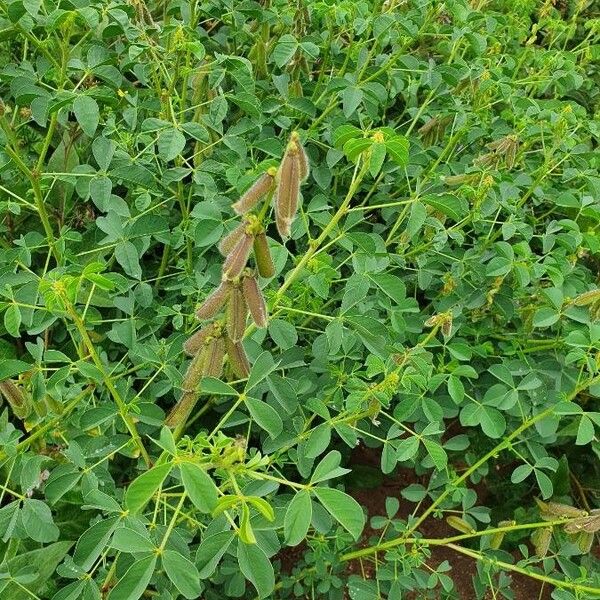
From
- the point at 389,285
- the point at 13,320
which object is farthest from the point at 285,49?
the point at 13,320

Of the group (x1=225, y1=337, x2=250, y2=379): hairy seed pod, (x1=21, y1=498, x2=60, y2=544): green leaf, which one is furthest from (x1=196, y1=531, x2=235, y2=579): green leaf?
(x1=21, y1=498, x2=60, y2=544): green leaf

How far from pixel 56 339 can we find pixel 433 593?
4.13ft

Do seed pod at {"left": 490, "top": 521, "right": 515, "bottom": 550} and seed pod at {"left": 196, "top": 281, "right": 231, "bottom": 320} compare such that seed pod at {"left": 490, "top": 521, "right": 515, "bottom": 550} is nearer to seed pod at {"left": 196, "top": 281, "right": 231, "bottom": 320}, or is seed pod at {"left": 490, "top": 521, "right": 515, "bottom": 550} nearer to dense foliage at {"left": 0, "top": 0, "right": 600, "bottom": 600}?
dense foliage at {"left": 0, "top": 0, "right": 600, "bottom": 600}

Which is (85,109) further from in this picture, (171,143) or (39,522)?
(39,522)

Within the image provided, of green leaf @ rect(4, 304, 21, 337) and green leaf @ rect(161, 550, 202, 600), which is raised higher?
green leaf @ rect(161, 550, 202, 600)

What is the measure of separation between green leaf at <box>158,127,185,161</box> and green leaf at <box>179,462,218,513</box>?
81cm

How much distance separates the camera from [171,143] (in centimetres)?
168

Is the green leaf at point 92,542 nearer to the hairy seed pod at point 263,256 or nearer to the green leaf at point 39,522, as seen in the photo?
the green leaf at point 39,522

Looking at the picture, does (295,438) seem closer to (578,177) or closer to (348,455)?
(348,455)

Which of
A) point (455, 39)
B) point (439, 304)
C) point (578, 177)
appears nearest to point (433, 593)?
point (439, 304)

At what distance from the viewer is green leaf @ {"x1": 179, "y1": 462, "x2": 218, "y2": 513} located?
3.49ft

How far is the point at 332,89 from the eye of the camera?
199cm

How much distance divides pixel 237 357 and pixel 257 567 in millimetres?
331

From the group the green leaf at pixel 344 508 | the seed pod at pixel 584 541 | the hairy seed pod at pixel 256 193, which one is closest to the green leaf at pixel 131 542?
the green leaf at pixel 344 508
